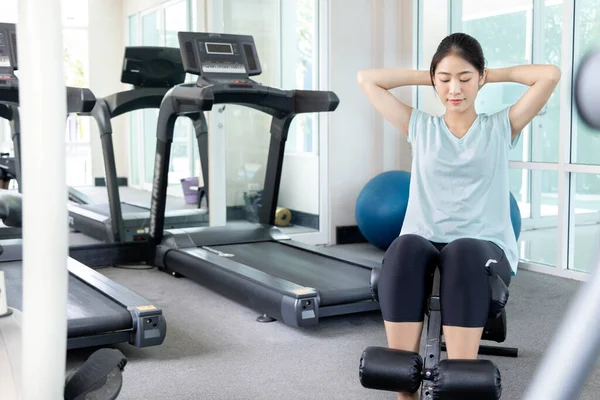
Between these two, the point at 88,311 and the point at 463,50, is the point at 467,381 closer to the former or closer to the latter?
the point at 463,50

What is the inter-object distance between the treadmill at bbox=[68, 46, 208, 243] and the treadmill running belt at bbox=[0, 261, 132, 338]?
1.38m

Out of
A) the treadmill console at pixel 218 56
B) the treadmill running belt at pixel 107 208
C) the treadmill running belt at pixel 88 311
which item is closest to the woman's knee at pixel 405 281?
the treadmill running belt at pixel 88 311

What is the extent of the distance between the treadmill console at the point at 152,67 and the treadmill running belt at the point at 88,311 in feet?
6.62

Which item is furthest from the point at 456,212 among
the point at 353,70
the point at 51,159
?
the point at 353,70

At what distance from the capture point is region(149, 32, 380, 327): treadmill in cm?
331

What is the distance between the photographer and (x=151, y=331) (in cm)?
279

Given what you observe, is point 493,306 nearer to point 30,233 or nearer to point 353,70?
point 30,233

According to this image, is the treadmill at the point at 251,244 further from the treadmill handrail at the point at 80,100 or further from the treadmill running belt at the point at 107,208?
the treadmill running belt at the point at 107,208

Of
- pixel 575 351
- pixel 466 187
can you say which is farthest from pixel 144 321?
pixel 575 351

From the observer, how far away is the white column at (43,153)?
84 cm

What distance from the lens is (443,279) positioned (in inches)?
78.0

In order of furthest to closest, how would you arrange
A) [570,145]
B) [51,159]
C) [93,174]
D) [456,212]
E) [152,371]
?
1. [93,174]
2. [570,145]
3. [152,371]
4. [456,212]
5. [51,159]

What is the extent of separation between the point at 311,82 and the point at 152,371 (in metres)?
3.31

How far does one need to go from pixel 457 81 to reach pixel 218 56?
2.35 metres
